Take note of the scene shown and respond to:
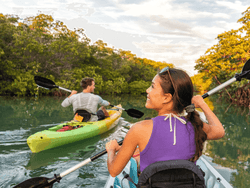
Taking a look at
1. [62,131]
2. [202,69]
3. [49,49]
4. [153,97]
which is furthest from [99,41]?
[153,97]

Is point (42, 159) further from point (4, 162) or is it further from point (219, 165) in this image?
point (219, 165)

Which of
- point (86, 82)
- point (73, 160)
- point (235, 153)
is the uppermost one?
point (86, 82)

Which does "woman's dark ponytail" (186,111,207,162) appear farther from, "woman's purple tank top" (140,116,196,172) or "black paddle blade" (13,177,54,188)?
"black paddle blade" (13,177,54,188)

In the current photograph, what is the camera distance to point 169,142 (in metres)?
1.10

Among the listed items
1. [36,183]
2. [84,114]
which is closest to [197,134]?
[36,183]

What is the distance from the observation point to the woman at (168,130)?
1103mm

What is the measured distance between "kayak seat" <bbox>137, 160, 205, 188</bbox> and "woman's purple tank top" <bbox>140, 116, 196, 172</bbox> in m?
0.04

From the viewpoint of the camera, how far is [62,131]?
14.5ft

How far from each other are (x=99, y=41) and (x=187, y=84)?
93.7 ft

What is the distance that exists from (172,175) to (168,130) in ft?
0.89

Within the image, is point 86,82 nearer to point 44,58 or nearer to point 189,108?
point 189,108

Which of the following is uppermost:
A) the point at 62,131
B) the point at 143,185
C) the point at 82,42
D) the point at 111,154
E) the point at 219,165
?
the point at 82,42

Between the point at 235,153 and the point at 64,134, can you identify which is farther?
the point at 235,153

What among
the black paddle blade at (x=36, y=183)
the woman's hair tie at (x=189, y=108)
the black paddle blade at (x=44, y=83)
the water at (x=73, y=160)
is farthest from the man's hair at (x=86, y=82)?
the woman's hair tie at (x=189, y=108)
